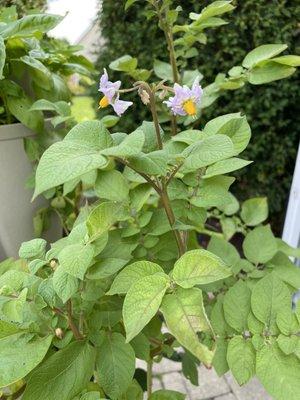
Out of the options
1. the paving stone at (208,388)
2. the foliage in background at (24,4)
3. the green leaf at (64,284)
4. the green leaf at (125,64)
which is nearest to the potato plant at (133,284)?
the green leaf at (64,284)

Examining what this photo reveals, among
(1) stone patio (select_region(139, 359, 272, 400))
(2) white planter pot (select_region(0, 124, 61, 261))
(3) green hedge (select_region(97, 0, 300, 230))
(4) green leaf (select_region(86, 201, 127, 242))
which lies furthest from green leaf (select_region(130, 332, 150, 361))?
(3) green hedge (select_region(97, 0, 300, 230))

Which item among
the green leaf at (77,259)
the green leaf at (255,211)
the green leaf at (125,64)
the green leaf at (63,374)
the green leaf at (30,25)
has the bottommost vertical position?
the green leaf at (255,211)

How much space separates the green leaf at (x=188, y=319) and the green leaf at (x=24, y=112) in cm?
54

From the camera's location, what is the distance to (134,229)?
700 mm

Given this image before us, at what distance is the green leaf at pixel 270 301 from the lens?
0.64 meters

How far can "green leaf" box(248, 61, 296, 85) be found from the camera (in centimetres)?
84

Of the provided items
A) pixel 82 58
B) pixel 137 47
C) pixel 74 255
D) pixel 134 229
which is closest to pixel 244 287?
pixel 134 229

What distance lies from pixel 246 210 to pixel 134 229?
422mm

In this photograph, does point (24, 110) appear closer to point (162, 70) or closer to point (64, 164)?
point (162, 70)

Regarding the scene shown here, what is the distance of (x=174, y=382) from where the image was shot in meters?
1.64

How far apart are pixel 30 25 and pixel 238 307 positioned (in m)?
0.63

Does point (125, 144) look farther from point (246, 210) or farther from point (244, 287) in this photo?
point (246, 210)

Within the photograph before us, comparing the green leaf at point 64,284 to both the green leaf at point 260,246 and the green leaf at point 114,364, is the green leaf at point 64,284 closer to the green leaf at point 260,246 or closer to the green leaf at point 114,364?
the green leaf at point 114,364

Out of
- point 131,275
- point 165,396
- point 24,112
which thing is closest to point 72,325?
point 131,275
